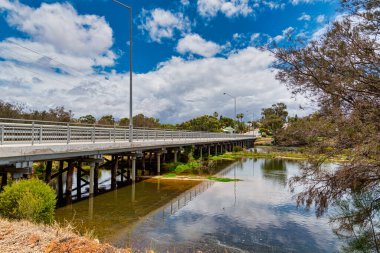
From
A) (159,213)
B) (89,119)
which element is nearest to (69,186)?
(159,213)

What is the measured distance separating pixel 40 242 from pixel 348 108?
8107 millimetres

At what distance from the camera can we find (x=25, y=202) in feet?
28.2

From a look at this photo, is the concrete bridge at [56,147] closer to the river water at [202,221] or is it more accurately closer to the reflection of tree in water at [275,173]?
the river water at [202,221]

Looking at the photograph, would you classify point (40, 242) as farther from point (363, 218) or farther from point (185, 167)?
point (185, 167)

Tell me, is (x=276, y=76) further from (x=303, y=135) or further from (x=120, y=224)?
(x=120, y=224)

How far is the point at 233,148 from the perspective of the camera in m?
64.4

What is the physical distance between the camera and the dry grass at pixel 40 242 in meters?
5.92

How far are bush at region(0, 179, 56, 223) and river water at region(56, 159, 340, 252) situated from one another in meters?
1.81

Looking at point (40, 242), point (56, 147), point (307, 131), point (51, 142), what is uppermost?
point (307, 131)

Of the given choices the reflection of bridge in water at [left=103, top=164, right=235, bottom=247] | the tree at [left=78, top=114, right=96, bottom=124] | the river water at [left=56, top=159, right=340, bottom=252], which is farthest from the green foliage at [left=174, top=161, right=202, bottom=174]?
the tree at [left=78, top=114, right=96, bottom=124]

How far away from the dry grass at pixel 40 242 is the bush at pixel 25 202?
1440 mm

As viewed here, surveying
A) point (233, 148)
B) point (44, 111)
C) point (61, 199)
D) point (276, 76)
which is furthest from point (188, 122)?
point (276, 76)

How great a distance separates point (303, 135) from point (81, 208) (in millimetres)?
11339

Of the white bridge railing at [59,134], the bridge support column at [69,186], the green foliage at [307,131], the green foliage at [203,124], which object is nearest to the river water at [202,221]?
the bridge support column at [69,186]
